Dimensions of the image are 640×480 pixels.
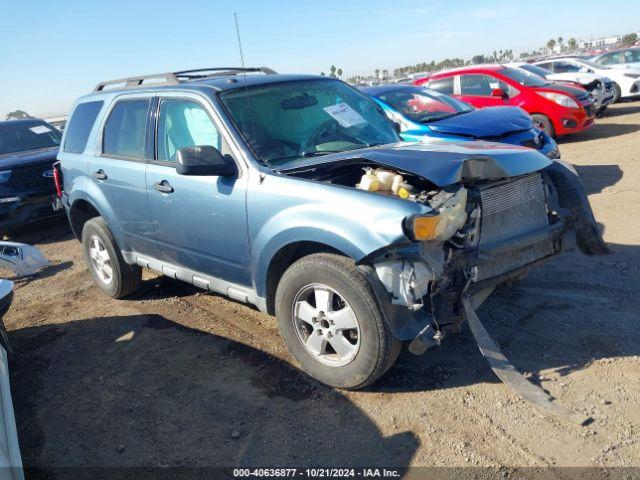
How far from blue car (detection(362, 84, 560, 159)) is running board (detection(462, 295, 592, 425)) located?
11.6 ft

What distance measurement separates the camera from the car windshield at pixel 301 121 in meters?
4.07

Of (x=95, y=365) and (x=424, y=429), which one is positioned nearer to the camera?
(x=424, y=429)

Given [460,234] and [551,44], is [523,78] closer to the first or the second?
[460,234]

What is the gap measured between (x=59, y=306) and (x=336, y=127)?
11.5ft

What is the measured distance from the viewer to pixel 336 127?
440 cm

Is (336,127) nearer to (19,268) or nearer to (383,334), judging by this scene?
(383,334)

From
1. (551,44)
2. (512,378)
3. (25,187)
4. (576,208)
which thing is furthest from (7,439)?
(551,44)

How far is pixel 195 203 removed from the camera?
13.7 ft

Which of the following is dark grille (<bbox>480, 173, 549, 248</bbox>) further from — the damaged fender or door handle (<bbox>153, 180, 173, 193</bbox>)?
door handle (<bbox>153, 180, 173, 193</bbox>)

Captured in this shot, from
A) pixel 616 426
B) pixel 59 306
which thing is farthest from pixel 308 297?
pixel 59 306

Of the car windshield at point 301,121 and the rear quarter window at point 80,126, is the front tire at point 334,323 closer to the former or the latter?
the car windshield at point 301,121

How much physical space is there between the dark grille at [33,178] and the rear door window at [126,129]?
3.99 m

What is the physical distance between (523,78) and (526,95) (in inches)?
24.3

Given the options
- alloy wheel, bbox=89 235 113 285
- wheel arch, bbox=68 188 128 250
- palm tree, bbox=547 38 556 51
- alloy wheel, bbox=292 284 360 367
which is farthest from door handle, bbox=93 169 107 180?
palm tree, bbox=547 38 556 51
